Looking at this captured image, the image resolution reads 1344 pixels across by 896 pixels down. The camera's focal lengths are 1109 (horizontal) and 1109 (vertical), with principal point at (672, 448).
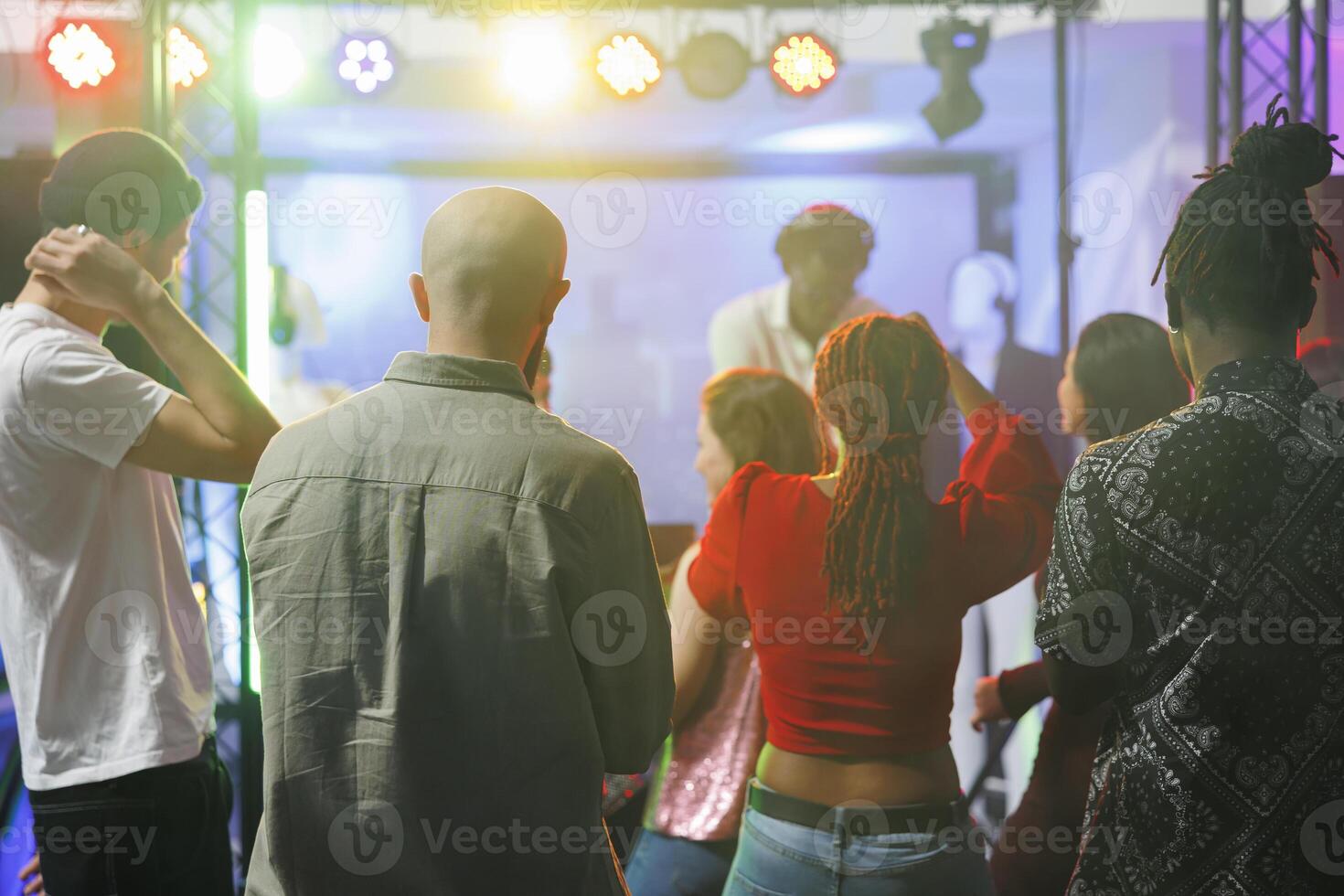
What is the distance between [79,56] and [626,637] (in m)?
2.99

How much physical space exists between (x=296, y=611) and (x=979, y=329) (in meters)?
5.71

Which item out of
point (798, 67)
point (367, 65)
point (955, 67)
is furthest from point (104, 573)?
point (955, 67)

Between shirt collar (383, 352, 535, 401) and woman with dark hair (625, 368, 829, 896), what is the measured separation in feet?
2.98

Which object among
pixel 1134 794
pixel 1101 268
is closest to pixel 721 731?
pixel 1134 794

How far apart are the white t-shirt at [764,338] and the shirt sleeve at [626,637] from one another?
336cm

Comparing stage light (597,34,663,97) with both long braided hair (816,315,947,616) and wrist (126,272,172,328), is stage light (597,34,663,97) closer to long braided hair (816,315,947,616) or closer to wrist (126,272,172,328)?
long braided hair (816,315,947,616)

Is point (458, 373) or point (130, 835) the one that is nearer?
point (458, 373)

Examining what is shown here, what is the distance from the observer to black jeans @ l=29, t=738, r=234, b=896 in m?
1.56

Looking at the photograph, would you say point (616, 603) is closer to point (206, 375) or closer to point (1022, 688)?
point (206, 375)

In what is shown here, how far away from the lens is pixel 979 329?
6.37m

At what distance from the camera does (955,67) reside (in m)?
4.25

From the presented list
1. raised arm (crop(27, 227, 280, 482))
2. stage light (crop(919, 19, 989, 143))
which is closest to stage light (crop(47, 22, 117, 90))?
raised arm (crop(27, 227, 280, 482))

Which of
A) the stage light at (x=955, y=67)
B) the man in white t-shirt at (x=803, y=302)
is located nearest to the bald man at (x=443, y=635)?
the man in white t-shirt at (x=803, y=302)

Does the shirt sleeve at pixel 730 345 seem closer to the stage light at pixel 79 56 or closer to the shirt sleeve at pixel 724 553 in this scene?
the stage light at pixel 79 56
